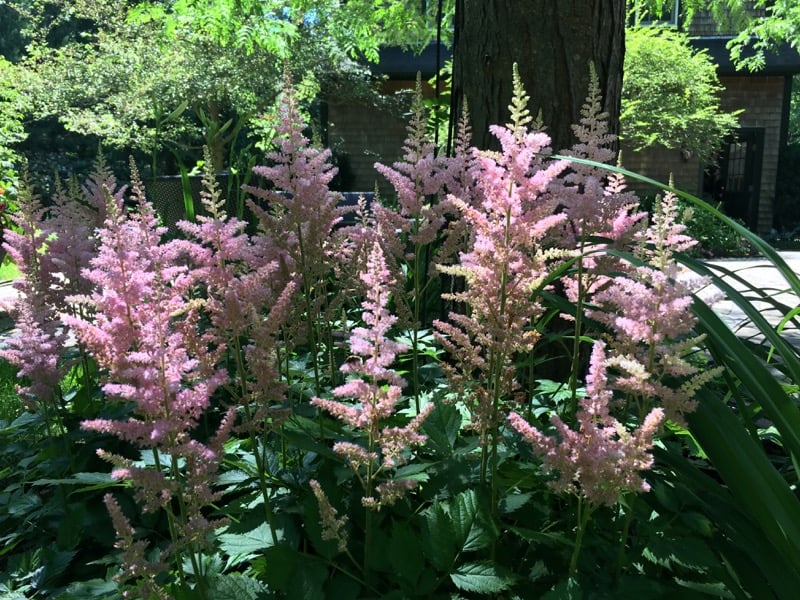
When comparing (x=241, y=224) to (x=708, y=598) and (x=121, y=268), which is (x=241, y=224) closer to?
(x=121, y=268)

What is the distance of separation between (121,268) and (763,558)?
1.35m

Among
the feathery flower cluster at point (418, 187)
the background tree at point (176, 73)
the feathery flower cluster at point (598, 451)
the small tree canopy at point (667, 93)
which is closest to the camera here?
the feathery flower cluster at point (598, 451)

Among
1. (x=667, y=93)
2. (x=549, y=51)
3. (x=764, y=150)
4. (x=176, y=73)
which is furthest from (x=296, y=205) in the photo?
(x=764, y=150)

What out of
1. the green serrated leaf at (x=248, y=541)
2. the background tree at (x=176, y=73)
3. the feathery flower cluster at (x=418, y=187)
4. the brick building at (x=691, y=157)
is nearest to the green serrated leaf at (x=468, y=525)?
the green serrated leaf at (x=248, y=541)

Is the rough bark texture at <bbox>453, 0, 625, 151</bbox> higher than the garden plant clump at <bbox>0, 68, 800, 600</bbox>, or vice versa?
the rough bark texture at <bbox>453, 0, 625, 151</bbox>

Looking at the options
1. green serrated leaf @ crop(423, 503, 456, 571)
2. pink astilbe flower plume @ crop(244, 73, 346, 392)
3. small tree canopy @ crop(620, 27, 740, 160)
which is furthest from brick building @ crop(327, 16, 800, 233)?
green serrated leaf @ crop(423, 503, 456, 571)

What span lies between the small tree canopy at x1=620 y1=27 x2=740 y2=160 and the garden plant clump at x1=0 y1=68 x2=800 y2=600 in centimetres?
1380

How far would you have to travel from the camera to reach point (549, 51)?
8.88 ft

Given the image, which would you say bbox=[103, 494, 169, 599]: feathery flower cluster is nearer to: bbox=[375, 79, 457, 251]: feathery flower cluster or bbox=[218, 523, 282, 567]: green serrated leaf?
bbox=[218, 523, 282, 567]: green serrated leaf

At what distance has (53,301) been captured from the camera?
93.5 inches

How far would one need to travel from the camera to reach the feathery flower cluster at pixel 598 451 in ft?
3.72

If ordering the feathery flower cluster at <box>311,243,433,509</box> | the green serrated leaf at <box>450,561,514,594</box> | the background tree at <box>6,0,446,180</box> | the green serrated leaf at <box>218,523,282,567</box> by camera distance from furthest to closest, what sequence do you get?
the background tree at <box>6,0,446,180</box> → the green serrated leaf at <box>218,523,282,567</box> → the green serrated leaf at <box>450,561,514,594</box> → the feathery flower cluster at <box>311,243,433,509</box>

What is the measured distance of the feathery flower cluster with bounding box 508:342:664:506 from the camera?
1134 millimetres

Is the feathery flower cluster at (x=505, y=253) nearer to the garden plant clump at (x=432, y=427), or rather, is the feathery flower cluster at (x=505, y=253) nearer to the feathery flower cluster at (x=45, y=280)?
the garden plant clump at (x=432, y=427)
